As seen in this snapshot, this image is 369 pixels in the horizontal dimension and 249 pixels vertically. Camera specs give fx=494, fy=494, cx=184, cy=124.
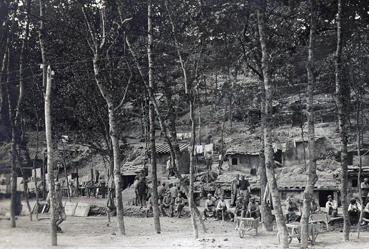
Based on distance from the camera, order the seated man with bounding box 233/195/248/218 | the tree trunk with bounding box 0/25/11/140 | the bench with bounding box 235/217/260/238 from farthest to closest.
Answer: the tree trunk with bounding box 0/25/11/140 → the seated man with bounding box 233/195/248/218 → the bench with bounding box 235/217/260/238

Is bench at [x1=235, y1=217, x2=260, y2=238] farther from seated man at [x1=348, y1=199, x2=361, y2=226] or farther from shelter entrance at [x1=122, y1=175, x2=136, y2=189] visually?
shelter entrance at [x1=122, y1=175, x2=136, y2=189]

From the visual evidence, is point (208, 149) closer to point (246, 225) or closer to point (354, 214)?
point (354, 214)

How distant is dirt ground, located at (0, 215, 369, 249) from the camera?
17094mm

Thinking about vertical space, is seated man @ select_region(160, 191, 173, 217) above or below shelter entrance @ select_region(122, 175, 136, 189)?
below

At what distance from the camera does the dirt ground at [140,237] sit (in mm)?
17094

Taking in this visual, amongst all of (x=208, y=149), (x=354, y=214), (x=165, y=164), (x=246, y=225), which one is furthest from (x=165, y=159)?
(x=246, y=225)

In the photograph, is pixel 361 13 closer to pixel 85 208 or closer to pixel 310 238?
pixel 310 238

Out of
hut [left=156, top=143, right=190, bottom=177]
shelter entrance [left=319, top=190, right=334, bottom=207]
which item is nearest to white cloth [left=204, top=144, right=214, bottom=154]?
hut [left=156, top=143, right=190, bottom=177]

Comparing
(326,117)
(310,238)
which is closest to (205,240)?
(310,238)

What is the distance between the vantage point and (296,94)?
61344 mm

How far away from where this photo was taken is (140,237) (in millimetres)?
19531

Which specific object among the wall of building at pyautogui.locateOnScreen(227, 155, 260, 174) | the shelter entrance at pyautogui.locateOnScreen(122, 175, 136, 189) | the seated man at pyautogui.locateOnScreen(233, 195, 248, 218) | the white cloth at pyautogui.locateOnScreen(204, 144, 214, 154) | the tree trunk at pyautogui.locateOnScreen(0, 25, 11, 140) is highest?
the tree trunk at pyautogui.locateOnScreen(0, 25, 11, 140)

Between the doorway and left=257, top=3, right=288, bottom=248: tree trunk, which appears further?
the doorway

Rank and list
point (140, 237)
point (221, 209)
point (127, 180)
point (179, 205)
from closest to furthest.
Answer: point (140, 237)
point (221, 209)
point (179, 205)
point (127, 180)
